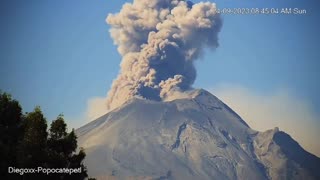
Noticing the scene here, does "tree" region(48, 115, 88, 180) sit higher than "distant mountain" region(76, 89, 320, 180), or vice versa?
"distant mountain" region(76, 89, 320, 180)

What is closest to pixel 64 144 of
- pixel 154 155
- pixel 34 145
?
pixel 34 145

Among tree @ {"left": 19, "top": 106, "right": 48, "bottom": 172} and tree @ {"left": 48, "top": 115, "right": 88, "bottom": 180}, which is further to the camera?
tree @ {"left": 48, "top": 115, "right": 88, "bottom": 180}

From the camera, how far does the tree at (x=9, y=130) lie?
16656 millimetres

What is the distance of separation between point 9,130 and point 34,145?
5.83 ft

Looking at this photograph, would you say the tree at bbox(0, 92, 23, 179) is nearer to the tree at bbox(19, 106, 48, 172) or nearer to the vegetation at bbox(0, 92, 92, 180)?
the vegetation at bbox(0, 92, 92, 180)

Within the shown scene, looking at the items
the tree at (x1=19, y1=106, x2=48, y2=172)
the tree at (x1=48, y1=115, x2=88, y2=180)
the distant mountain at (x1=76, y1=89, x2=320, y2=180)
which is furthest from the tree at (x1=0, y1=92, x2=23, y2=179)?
the distant mountain at (x1=76, y1=89, x2=320, y2=180)

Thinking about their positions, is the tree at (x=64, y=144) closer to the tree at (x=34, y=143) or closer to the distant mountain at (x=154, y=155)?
the tree at (x=34, y=143)

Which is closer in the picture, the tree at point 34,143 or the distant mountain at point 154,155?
the tree at point 34,143

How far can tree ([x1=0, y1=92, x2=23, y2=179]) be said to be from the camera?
1666cm

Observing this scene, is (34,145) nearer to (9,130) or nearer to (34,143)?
(34,143)

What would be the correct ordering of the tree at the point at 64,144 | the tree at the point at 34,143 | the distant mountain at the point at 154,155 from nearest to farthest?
the tree at the point at 34,143 → the tree at the point at 64,144 → the distant mountain at the point at 154,155

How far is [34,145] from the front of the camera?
54.0 feet

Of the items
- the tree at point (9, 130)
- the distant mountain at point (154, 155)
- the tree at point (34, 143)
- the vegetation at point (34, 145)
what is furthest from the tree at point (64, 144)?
the distant mountain at point (154, 155)

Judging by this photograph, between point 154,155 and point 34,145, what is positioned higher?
point 154,155
